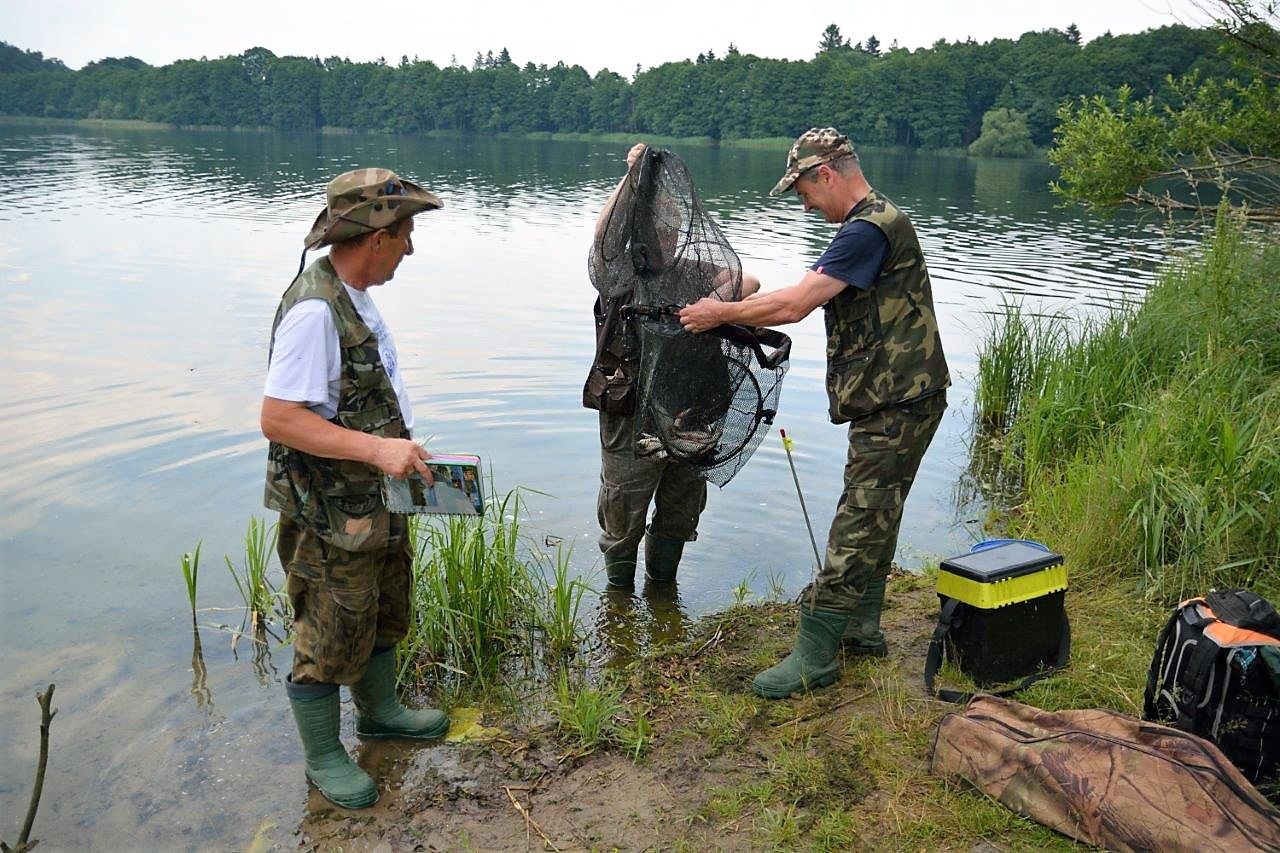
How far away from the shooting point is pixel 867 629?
4656mm

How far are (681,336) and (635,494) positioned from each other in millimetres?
962

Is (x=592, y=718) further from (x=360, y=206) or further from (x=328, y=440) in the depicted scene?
(x=360, y=206)

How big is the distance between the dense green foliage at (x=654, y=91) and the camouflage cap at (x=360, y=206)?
2360 inches

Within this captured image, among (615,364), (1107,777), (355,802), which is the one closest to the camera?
(1107,777)

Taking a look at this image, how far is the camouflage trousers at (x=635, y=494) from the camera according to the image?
4961 millimetres

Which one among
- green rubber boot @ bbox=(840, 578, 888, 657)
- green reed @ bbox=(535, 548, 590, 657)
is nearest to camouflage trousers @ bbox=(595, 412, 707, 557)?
green reed @ bbox=(535, 548, 590, 657)

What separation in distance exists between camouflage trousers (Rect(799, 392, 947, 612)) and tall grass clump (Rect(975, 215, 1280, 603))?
152cm

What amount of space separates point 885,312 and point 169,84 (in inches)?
4150

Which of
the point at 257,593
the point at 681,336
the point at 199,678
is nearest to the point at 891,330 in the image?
the point at 681,336

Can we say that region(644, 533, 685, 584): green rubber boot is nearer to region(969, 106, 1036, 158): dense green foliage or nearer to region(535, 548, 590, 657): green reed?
region(535, 548, 590, 657): green reed

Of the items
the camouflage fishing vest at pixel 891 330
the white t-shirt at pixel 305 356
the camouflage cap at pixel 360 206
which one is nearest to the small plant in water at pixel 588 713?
the camouflage fishing vest at pixel 891 330

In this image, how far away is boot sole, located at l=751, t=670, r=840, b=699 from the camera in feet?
14.0

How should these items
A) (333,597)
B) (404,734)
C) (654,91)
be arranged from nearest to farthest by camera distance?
(333,597) → (404,734) → (654,91)

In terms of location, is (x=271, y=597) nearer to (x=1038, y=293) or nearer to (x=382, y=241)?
(x=382, y=241)
